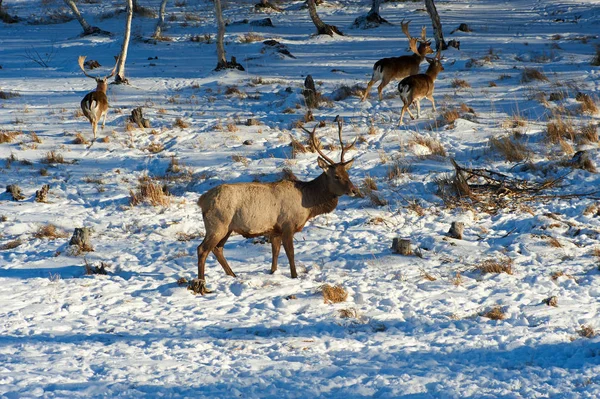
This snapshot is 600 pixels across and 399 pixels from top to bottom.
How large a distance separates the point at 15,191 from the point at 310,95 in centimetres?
793

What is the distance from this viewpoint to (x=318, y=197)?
339 inches

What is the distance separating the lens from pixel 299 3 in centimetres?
3750

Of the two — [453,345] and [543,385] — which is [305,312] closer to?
[453,345]

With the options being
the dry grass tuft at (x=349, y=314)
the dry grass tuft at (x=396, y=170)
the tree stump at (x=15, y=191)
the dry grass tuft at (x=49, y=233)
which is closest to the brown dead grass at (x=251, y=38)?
the dry grass tuft at (x=396, y=170)

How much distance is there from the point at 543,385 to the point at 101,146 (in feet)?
38.0

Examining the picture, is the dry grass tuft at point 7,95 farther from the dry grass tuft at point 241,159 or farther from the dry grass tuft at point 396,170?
the dry grass tuft at point 396,170

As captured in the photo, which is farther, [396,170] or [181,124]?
[181,124]

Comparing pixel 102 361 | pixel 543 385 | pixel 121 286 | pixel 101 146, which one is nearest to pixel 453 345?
pixel 543 385

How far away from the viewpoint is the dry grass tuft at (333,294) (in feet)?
24.8

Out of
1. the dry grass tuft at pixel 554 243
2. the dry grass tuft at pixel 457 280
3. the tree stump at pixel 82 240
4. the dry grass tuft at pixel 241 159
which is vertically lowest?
the dry grass tuft at pixel 457 280

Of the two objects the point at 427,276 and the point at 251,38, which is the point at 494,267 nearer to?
the point at 427,276

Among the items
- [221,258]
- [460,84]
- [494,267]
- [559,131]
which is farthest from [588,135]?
[221,258]

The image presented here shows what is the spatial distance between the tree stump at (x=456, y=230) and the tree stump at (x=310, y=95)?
25.7 feet

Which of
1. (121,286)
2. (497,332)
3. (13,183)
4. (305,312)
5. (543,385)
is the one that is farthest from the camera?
(13,183)
